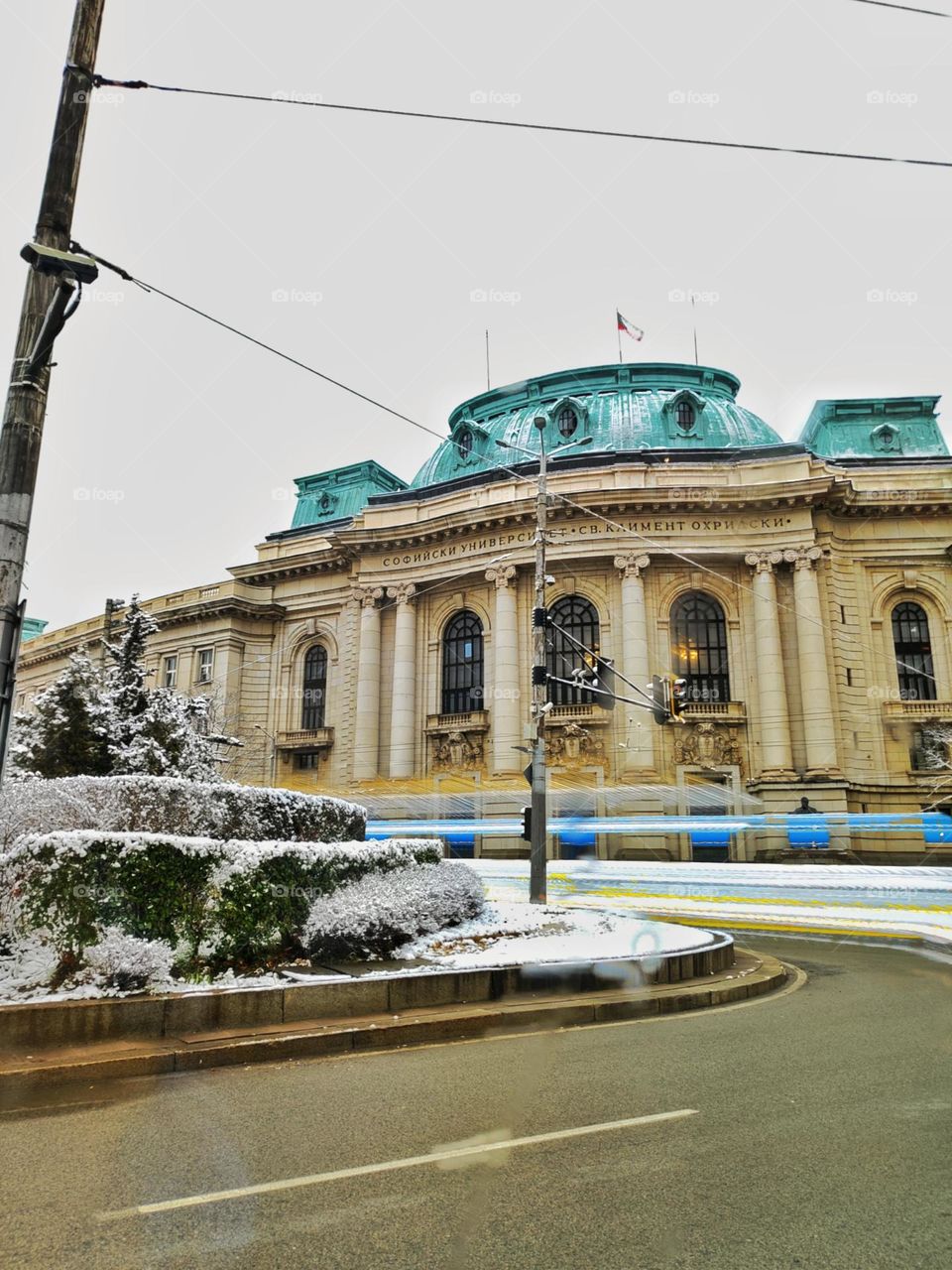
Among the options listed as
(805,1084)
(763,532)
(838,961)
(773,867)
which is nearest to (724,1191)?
(805,1084)

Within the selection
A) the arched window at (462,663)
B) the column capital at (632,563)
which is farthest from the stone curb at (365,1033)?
the arched window at (462,663)

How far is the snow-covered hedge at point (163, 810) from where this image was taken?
9.72m

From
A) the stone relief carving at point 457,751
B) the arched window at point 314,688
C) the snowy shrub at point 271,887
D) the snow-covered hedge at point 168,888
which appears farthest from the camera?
the arched window at point 314,688

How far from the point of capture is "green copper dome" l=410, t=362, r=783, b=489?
46.4m

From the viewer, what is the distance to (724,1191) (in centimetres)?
446

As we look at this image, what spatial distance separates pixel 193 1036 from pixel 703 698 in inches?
1399

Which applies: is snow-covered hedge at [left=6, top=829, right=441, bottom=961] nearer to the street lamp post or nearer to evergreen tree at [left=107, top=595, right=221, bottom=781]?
the street lamp post

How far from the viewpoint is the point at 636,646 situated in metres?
40.4

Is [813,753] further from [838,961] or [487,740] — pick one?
[838,961]

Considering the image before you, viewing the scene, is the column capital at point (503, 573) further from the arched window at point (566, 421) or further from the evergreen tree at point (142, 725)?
the evergreen tree at point (142, 725)

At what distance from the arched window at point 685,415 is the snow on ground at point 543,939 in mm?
35934

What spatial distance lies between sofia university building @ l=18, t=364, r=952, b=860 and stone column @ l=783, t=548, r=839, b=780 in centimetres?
9

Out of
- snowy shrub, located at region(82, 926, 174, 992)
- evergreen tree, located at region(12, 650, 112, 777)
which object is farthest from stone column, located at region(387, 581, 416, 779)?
snowy shrub, located at region(82, 926, 174, 992)

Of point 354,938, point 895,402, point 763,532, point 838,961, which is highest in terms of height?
point 895,402
